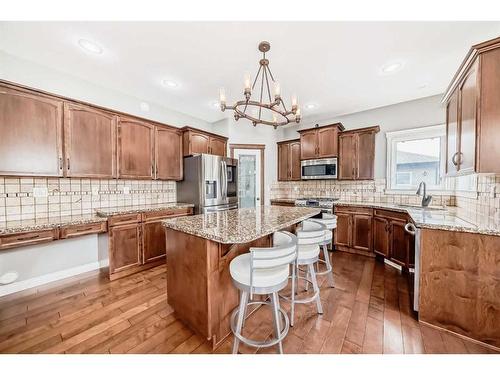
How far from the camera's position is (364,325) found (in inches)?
65.6

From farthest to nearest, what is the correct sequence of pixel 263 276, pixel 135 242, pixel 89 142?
pixel 135 242 < pixel 89 142 < pixel 263 276

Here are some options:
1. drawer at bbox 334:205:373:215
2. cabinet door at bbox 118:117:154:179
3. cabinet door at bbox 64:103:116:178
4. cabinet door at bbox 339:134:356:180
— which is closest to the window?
cabinet door at bbox 339:134:356:180

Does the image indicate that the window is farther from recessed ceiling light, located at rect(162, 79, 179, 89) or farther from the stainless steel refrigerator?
recessed ceiling light, located at rect(162, 79, 179, 89)

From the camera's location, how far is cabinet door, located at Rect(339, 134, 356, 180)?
3.65 meters

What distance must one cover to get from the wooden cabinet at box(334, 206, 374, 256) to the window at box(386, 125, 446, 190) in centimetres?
90

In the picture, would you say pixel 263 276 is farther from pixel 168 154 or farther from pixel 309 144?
pixel 309 144

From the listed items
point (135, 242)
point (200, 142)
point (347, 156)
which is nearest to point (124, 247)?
point (135, 242)

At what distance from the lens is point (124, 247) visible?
8.49ft

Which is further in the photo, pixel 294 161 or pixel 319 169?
pixel 294 161

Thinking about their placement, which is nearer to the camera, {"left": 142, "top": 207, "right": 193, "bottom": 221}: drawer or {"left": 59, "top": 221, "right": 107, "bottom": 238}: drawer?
Answer: {"left": 59, "top": 221, "right": 107, "bottom": 238}: drawer

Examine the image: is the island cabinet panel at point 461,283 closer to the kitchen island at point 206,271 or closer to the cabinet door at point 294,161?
the kitchen island at point 206,271

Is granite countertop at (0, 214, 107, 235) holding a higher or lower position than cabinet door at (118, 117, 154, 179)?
lower

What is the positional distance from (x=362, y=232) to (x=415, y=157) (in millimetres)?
1652
